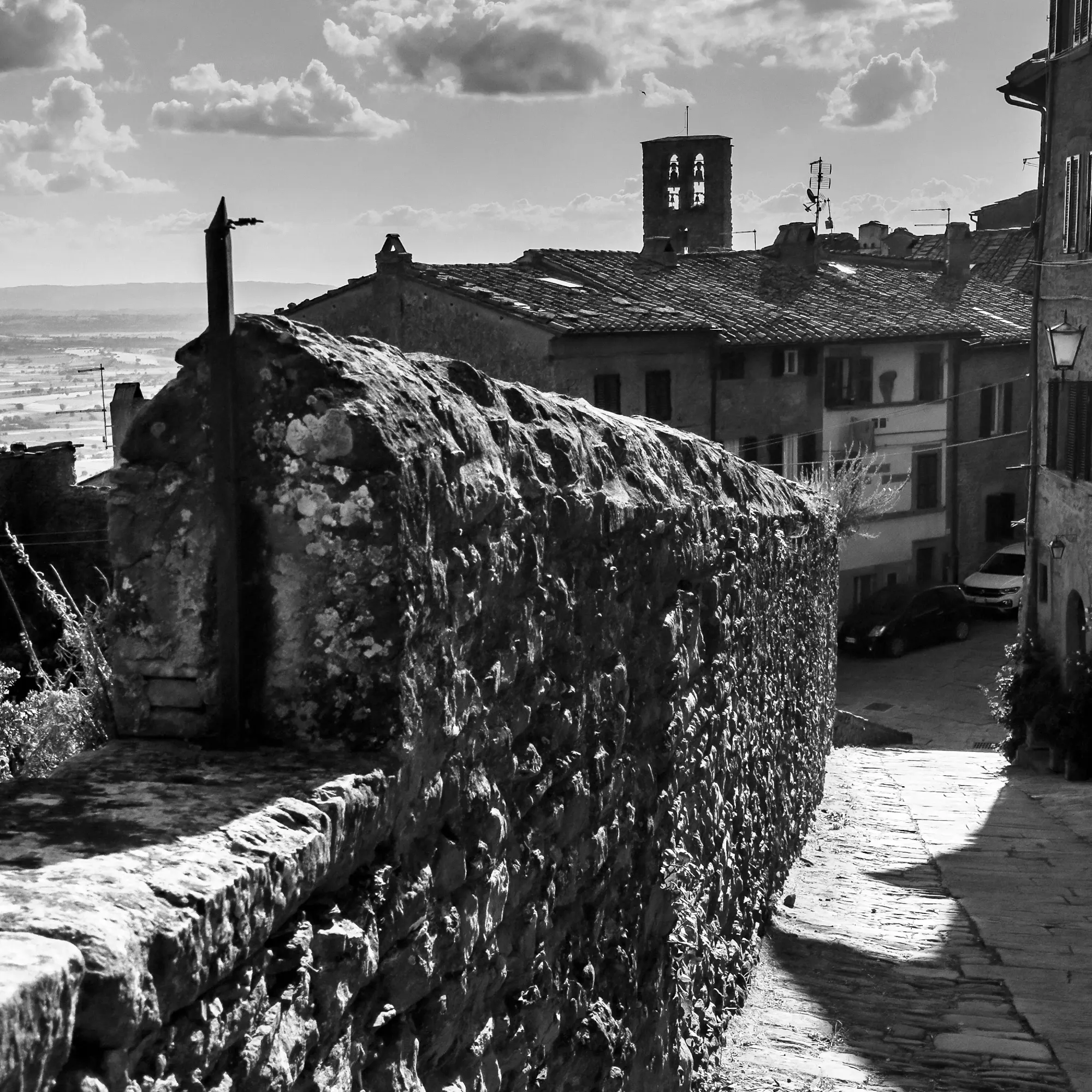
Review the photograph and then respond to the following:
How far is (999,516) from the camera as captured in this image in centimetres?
3262

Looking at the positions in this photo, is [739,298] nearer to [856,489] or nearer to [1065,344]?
[856,489]

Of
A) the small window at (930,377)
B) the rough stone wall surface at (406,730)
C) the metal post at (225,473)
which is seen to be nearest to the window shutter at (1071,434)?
the small window at (930,377)

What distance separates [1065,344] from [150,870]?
15665mm

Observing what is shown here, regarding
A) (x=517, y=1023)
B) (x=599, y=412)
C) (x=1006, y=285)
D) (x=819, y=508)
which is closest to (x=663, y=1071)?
(x=517, y=1023)

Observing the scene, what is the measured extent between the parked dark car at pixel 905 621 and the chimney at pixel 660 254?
8.39 meters

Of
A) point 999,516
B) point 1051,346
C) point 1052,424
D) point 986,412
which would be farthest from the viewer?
point 999,516

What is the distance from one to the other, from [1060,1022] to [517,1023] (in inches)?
169

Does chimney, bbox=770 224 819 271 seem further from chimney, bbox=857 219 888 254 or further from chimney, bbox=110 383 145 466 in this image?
chimney, bbox=110 383 145 466

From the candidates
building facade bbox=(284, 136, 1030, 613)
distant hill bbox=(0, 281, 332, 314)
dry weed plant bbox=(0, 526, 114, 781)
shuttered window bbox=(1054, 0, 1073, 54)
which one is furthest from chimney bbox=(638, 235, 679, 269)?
distant hill bbox=(0, 281, 332, 314)

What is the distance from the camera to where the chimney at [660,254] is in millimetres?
30109

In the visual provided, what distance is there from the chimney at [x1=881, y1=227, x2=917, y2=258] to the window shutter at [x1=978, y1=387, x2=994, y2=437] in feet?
33.0

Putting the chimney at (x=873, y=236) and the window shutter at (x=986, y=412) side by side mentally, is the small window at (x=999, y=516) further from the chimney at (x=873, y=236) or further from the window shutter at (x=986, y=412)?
the chimney at (x=873, y=236)

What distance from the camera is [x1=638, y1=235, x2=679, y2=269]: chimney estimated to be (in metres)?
30.1

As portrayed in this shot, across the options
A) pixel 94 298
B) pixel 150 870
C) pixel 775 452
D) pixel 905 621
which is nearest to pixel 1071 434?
pixel 905 621
